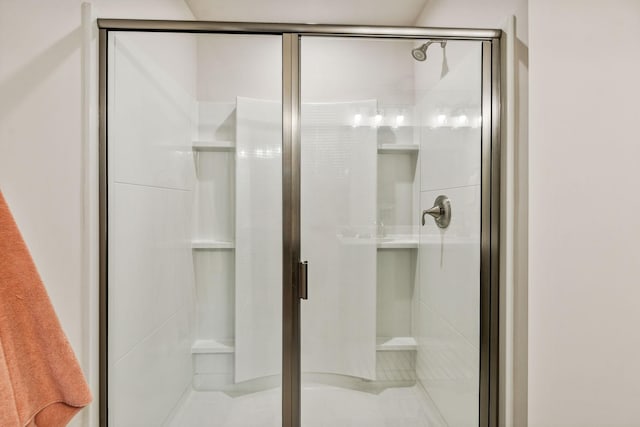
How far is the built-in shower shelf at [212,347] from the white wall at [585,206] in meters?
0.98

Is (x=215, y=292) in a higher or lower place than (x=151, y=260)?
lower

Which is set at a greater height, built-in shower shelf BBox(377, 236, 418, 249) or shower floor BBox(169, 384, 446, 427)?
built-in shower shelf BBox(377, 236, 418, 249)

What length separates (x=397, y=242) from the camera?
1.26 metres

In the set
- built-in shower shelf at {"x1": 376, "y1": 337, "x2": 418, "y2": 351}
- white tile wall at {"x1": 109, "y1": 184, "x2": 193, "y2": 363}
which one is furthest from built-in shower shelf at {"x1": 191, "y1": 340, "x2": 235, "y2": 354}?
built-in shower shelf at {"x1": 376, "y1": 337, "x2": 418, "y2": 351}

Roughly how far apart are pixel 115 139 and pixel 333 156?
712mm

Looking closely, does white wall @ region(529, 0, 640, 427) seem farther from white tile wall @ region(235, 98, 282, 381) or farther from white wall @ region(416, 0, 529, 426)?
white tile wall @ region(235, 98, 282, 381)

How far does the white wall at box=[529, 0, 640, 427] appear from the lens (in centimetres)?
115

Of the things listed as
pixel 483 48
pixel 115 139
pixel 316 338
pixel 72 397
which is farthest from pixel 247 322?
pixel 483 48

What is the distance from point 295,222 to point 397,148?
43 centimetres

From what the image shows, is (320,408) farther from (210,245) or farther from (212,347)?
(210,245)

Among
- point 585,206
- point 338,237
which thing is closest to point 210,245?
point 338,237

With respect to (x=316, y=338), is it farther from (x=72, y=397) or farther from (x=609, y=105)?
(x=609, y=105)

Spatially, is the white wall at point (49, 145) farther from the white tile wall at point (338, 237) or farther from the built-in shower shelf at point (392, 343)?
the built-in shower shelf at point (392, 343)

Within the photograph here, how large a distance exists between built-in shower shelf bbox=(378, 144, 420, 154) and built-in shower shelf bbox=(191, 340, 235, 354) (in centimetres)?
83
